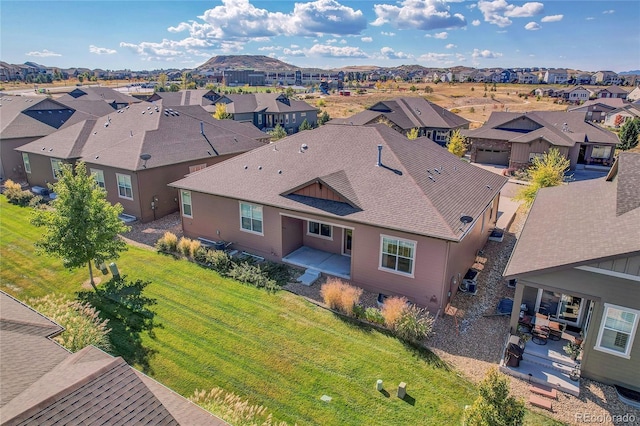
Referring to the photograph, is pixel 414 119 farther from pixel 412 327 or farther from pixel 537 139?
pixel 412 327

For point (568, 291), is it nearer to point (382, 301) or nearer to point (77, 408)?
point (382, 301)

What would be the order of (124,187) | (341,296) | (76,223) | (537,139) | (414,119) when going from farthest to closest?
(414,119) < (537,139) < (124,187) < (76,223) < (341,296)

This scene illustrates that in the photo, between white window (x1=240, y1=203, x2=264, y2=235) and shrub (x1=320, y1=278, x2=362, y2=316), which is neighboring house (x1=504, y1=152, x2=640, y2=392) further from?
white window (x1=240, y1=203, x2=264, y2=235)

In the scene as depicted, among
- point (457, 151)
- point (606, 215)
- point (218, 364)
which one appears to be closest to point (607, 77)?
point (457, 151)

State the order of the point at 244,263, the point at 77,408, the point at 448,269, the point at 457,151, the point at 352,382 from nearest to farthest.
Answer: the point at 77,408, the point at 352,382, the point at 448,269, the point at 244,263, the point at 457,151

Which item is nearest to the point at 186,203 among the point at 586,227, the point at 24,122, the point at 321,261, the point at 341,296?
the point at 321,261

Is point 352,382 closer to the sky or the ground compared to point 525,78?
closer to the ground

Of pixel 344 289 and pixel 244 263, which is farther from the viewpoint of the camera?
pixel 244 263
